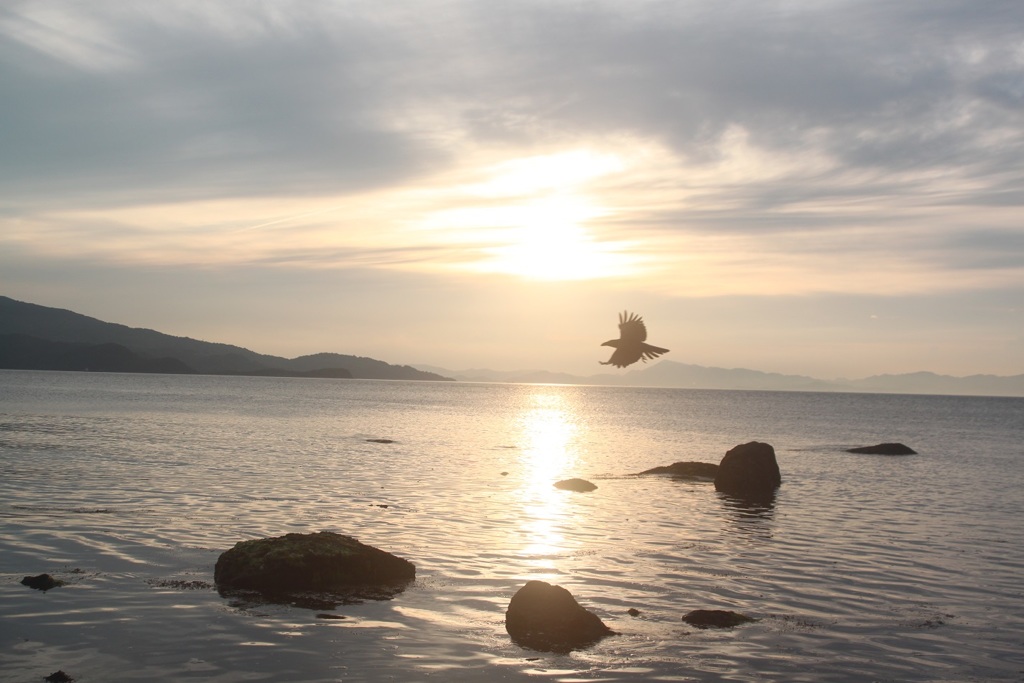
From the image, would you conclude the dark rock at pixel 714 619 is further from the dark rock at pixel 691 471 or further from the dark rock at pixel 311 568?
the dark rock at pixel 691 471

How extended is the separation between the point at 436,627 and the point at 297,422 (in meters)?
73.9

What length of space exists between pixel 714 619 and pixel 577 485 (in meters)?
22.1

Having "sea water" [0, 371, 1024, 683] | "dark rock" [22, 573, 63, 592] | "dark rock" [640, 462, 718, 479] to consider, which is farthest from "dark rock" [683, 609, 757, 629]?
"dark rock" [640, 462, 718, 479]

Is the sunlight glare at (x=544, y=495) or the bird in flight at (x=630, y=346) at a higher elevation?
the bird in flight at (x=630, y=346)

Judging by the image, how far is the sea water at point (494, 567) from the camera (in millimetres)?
14250

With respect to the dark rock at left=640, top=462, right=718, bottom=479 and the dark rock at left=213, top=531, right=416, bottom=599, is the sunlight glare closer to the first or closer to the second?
the dark rock at left=213, top=531, right=416, bottom=599

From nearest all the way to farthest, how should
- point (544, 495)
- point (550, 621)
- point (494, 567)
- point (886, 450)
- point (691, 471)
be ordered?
point (550, 621)
point (494, 567)
point (544, 495)
point (691, 471)
point (886, 450)

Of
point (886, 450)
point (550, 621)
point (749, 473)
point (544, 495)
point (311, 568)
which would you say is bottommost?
point (544, 495)

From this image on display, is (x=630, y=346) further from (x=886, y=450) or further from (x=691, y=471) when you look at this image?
(x=886, y=450)

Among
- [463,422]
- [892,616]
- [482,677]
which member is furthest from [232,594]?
[463,422]

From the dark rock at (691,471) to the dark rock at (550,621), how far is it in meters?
29.7

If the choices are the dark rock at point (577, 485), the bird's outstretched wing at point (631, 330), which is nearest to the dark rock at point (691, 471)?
the dark rock at point (577, 485)

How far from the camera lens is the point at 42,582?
1748cm

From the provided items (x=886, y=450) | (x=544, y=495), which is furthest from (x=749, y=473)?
(x=886, y=450)
